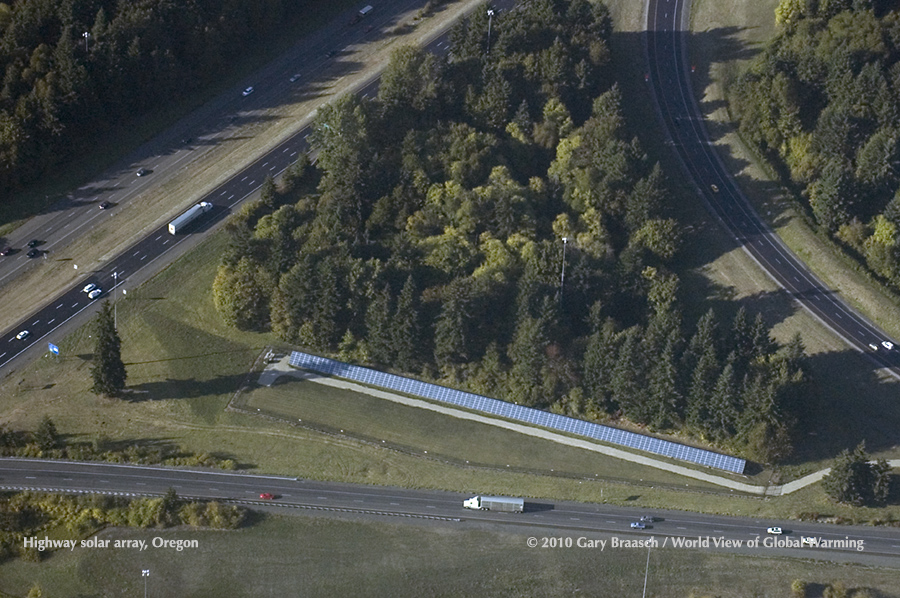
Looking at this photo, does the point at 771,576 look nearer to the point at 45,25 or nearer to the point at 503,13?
the point at 503,13

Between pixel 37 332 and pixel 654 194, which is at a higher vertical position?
pixel 654 194

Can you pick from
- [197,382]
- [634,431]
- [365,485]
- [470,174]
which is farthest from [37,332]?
[634,431]

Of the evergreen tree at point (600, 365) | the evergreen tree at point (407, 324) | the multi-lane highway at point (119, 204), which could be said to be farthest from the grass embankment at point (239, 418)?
the evergreen tree at point (407, 324)

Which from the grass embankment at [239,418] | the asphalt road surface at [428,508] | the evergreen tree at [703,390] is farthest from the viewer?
the evergreen tree at [703,390]

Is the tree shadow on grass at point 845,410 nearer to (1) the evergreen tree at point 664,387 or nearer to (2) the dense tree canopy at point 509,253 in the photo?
(2) the dense tree canopy at point 509,253

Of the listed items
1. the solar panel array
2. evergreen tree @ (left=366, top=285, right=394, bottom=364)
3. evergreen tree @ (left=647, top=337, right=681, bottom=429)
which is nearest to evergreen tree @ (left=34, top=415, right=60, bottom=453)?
the solar panel array

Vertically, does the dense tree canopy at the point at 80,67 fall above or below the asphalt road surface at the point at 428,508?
above

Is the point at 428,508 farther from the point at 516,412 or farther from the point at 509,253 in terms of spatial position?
the point at 509,253
